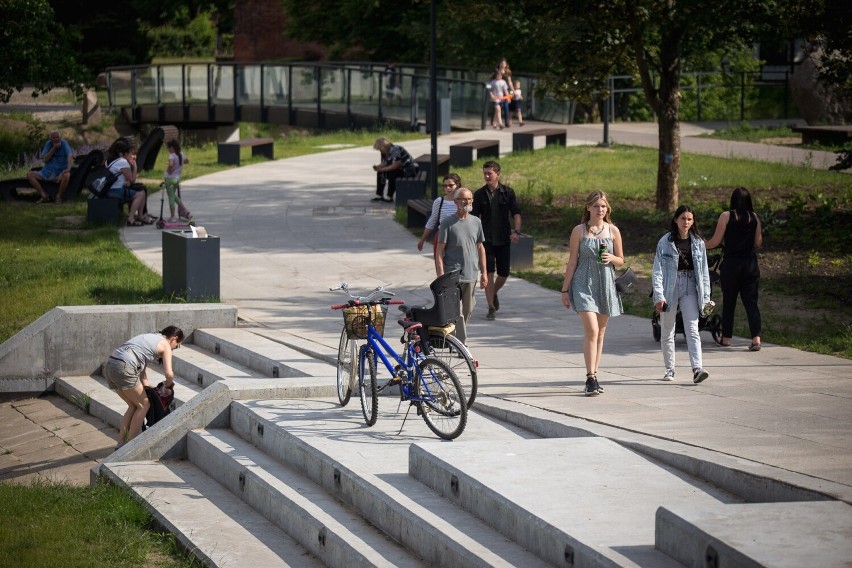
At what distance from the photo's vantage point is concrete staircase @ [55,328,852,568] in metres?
6.95

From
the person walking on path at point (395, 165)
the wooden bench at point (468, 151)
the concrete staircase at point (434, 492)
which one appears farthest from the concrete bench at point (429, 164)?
the concrete staircase at point (434, 492)

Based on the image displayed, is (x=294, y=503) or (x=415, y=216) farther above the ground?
(x=415, y=216)

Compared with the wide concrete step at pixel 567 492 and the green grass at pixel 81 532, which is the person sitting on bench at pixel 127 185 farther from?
the wide concrete step at pixel 567 492

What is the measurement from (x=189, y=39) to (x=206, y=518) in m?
71.7

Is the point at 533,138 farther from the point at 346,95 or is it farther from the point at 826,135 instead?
the point at 346,95

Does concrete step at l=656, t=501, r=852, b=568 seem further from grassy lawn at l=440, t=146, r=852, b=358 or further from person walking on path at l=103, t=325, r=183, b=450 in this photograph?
grassy lawn at l=440, t=146, r=852, b=358

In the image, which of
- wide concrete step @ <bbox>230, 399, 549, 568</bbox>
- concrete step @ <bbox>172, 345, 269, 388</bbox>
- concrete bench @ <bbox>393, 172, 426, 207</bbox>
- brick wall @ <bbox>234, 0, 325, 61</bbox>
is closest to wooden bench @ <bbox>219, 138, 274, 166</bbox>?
concrete bench @ <bbox>393, 172, 426, 207</bbox>

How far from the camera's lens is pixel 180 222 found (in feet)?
71.4

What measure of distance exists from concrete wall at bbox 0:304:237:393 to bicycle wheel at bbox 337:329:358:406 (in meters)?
4.41

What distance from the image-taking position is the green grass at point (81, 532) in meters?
9.12

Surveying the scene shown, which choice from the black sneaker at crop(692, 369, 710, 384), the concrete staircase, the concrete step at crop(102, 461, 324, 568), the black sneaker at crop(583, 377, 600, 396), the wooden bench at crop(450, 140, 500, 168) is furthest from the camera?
the wooden bench at crop(450, 140, 500, 168)

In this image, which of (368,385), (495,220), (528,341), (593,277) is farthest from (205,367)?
(593,277)

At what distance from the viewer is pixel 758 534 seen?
255 inches

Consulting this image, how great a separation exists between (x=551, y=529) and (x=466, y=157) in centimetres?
2200
